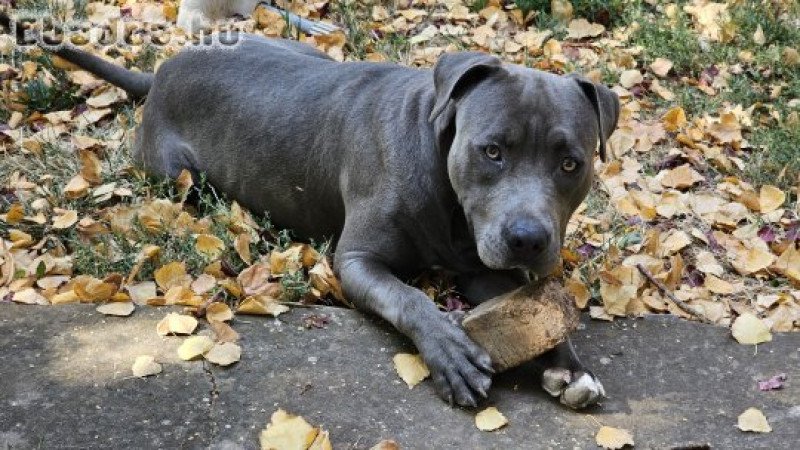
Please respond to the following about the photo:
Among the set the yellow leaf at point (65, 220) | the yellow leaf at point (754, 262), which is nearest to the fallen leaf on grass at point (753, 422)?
the yellow leaf at point (754, 262)

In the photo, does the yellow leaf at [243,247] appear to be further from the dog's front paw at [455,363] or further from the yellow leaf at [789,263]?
the yellow leaf at [789,263]

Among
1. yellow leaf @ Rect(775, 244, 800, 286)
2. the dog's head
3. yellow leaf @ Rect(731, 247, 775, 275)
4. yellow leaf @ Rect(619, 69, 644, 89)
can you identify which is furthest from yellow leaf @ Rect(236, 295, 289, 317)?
yellow leaf @ Rect(619, 69, 644, 89)

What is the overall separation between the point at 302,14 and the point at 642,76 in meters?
2.32

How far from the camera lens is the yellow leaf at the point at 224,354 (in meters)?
3.60

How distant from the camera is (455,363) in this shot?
351 centimetres

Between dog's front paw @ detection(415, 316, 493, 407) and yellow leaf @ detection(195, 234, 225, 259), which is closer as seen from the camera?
dog's front paw @ detection(415, 316, 493, 407)

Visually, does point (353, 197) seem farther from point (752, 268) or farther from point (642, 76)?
point (642, 76)

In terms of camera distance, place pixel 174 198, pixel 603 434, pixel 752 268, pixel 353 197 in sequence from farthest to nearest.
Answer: pixel 174 198 < pixel 752 268 < pixel 353 197 < pixel 603 434

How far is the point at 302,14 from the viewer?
7.15 metres

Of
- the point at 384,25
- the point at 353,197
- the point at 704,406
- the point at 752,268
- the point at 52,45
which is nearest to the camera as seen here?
the point at 704,406

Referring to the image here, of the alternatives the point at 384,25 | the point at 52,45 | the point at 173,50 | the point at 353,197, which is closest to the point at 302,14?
the point at 384,25

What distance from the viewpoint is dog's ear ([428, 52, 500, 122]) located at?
3852 millimetres

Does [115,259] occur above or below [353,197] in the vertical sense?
below

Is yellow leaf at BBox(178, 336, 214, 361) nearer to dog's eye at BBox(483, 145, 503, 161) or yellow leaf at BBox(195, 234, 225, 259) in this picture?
yellow leaf at BBox(195, 234, 225, 259)
